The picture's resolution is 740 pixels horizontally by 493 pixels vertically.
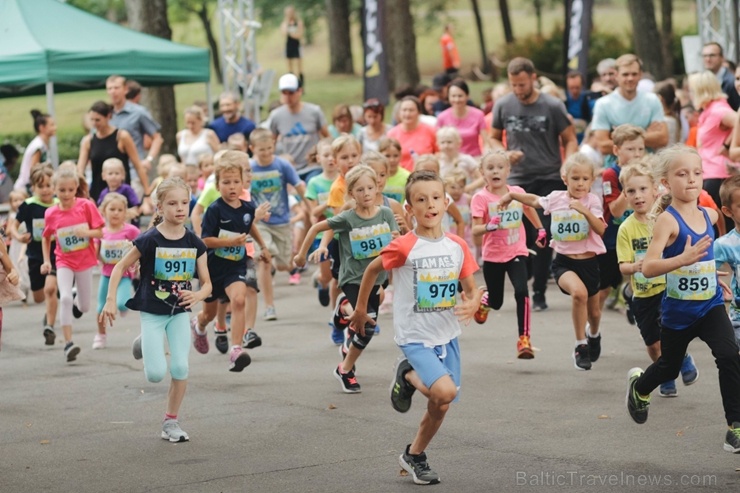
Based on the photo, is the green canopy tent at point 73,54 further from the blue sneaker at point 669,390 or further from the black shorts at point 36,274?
the blue sneaker at point 669,390

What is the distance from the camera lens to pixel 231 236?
33.7 ft

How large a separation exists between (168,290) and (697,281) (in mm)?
3226

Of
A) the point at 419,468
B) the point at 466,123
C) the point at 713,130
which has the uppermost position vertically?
the point at 466,123

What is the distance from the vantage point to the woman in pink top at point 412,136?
14.7m

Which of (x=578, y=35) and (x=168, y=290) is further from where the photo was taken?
(x=578, y=35)

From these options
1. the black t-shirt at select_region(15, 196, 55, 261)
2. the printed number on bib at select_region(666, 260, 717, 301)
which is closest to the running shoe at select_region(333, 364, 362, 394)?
the printed number on bib at select_region(666, 260, 717, 301)

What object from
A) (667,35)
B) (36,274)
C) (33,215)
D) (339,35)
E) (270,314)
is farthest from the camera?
(339,35)

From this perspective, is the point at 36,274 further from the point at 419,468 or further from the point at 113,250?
the point at 419,468

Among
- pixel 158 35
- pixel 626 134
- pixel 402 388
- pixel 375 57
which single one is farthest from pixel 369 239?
pixel 158 35

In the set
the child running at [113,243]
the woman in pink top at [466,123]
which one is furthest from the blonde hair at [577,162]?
the woman in pink top at [466,123]

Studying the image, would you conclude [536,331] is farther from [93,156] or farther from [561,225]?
[93,156]

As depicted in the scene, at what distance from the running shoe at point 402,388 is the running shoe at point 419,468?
30 centimetres

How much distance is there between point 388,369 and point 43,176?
4235 mm

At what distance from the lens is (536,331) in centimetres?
1187
